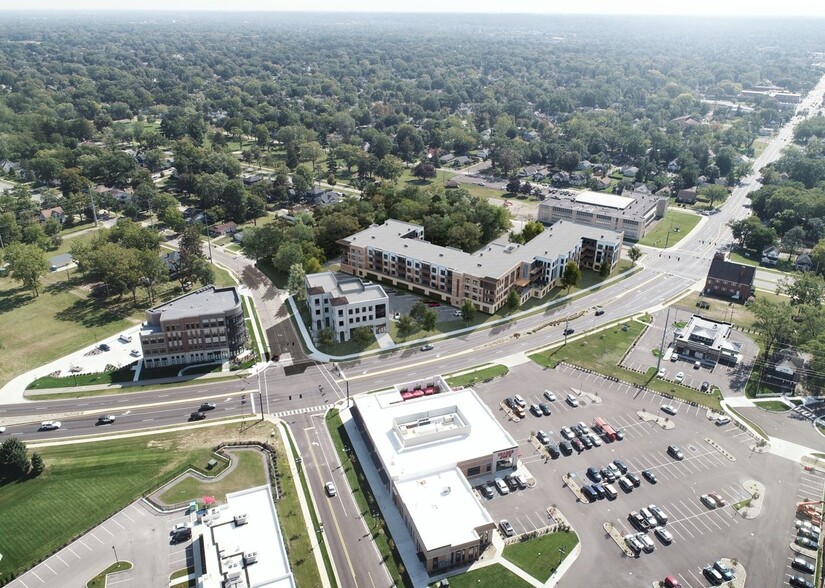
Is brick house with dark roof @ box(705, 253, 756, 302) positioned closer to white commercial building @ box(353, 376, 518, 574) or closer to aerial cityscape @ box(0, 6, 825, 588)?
aerial cityscape @ box(0, 6, 825, 588)

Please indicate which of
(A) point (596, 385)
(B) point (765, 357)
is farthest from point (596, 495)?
(B) point (765, 357)

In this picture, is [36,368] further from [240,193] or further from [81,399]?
[240,193]

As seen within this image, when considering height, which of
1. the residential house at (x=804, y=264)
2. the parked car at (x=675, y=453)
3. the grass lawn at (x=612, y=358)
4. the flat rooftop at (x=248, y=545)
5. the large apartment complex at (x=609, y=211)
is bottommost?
the grass lawn at (x=612, y=358)

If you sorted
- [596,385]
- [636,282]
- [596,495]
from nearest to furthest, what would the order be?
[596,495]
[596,385]
[636,282]

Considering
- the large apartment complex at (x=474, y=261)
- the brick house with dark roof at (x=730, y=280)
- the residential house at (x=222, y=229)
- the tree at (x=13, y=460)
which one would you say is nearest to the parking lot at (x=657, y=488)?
the large apartment complex at (x=474, y=261)

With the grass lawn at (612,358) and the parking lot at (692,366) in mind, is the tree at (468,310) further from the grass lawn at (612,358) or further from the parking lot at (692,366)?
the parking lot at (692,366)
